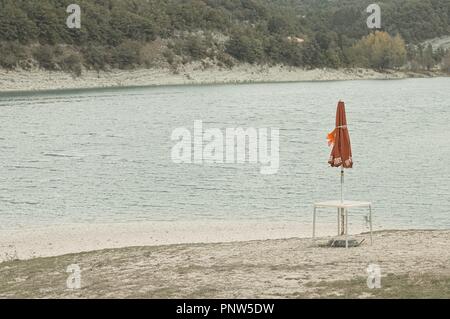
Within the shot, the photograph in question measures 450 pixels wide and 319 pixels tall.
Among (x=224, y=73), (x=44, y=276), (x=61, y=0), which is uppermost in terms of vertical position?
(x=61, y=0)

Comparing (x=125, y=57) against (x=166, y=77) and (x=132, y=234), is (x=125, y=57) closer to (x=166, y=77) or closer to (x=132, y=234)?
(x=166, y=77)

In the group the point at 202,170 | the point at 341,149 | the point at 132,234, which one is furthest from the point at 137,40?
the point at 341,149

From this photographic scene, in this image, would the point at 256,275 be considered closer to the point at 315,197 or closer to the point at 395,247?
the point at 395,247

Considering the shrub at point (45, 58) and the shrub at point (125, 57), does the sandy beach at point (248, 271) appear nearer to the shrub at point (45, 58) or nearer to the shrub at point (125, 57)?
the shrub at point (45, 58)

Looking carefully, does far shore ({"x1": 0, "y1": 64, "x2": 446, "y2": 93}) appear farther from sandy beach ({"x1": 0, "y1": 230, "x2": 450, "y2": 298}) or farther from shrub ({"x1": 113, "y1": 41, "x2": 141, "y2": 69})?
sandy beach ({"x1": 0, "y1": 230, "x2": 450, "y2": 298})

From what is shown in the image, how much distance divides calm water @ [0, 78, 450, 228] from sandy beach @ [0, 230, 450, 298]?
8.51m

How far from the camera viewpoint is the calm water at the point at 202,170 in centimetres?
3055

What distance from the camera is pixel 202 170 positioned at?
140 feet

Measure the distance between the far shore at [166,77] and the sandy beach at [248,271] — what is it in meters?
116

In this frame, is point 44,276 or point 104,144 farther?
point 104,144

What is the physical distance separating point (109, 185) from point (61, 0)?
140 metres

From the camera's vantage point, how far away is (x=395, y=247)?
18125mm
